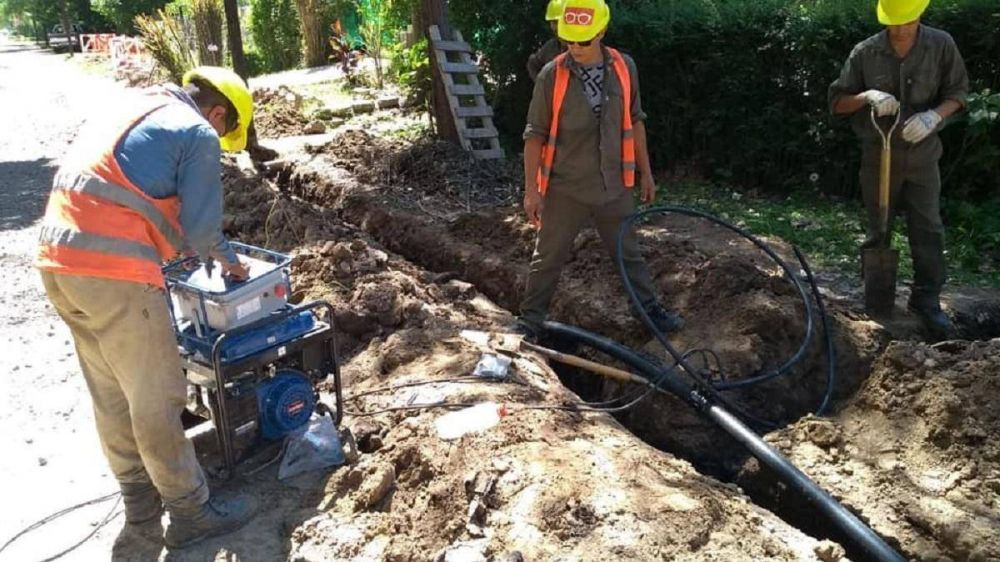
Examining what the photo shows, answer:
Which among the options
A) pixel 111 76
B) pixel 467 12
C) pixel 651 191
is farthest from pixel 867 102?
pixel 111 76

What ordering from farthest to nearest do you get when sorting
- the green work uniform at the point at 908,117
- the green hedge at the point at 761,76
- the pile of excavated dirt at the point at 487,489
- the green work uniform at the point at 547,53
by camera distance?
1. the green work uniform at the point at 547,53
2. the green hedge at the point at 761,76
3. the green work uniform at the point at 908,117
4. the pile of excavated dirt at the point at 487,489

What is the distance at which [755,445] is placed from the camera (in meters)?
3.70

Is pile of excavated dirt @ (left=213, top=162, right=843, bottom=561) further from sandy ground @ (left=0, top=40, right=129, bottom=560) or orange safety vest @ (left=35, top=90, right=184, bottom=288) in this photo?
orange safety vest @ (left=35, top=90, right=184, bottom=288)

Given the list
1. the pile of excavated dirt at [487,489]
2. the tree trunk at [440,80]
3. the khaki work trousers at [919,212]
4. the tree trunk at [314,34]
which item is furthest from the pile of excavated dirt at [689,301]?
the tree trunk at [314,34]

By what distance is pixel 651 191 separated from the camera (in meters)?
4.86

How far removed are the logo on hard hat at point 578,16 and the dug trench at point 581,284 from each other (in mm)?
1919

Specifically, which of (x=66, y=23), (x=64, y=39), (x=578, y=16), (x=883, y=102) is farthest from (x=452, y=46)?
(x=64, y=39)

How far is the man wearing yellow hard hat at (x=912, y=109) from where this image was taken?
4848mm

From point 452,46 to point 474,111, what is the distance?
83 centimetres

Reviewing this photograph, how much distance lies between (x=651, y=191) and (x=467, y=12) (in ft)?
21.7

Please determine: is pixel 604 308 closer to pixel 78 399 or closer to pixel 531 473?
pixel 531 473

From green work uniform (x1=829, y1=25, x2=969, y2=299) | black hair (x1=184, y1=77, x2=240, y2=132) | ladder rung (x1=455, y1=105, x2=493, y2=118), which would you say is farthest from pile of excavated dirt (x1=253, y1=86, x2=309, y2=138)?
black hair (x1=184, y1=77, x2=240, y2=132)

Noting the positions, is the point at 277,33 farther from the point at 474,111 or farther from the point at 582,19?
the point at 582,19

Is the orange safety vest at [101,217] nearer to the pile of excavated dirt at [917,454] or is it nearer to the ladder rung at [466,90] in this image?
the pile of excavated dirt at [917,454]
